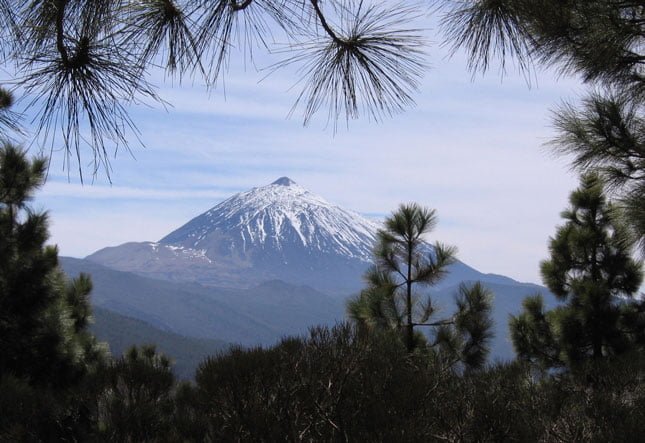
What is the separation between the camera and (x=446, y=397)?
7473mm

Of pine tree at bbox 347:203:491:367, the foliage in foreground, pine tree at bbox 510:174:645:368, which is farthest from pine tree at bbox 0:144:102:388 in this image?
pine tree at bbox 510:174:645:368

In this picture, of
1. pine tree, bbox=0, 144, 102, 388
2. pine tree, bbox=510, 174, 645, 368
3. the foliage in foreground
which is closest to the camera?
the foliage in foreground

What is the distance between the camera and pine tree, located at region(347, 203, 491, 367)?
10758 mm

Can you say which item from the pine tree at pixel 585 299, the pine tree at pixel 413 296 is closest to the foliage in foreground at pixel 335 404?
the pine tree at pixel 413 296

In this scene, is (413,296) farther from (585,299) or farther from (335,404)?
(335,404)

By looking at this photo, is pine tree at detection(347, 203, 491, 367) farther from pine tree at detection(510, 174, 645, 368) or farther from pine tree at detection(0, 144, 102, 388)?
pine tree at detection(0, 144, 102, 388)

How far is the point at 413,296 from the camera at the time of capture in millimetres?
10914

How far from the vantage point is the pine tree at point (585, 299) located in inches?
468

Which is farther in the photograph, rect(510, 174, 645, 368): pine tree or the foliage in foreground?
rect(510, 174, 645, 368): pine tree

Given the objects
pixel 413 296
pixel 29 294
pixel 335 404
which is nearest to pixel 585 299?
pixel 413 296

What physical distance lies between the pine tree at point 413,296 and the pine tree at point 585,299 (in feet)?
6.57

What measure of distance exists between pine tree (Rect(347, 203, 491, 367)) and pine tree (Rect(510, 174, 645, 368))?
2003 millimetres

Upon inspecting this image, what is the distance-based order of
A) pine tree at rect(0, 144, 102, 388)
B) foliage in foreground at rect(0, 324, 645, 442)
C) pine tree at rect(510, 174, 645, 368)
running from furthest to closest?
pine tree at rect(510, 174, 645, 368) → pine tree at rect(0, 144, 102, 388) → foliage in foreground at rect(0, 324, 645, 442)

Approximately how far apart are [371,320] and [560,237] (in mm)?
4848
